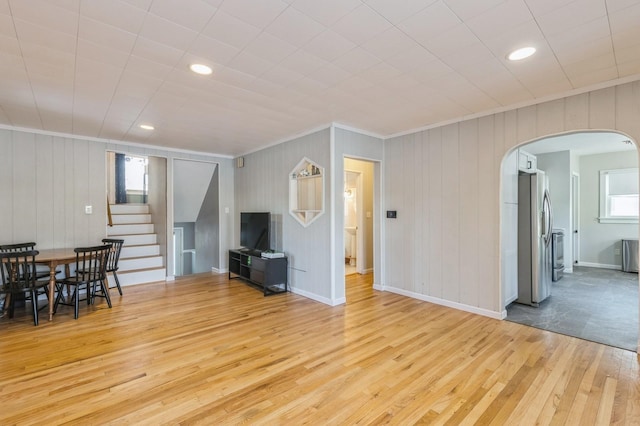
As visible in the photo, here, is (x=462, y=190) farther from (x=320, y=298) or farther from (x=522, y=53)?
(x=320, y=298)

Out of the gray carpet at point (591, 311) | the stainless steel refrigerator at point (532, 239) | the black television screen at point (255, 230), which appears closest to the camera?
the gray carpet at point (591, 311)

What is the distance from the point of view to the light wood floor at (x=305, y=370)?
202 centimetres

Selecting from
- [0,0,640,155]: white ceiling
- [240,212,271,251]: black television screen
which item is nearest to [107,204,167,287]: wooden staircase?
[240,212,271,251]: black television screen

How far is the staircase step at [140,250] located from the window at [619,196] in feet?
32.2

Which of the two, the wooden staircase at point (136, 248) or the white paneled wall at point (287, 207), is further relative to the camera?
the wooden staircase at point (136, 248)

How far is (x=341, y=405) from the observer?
2098 mm

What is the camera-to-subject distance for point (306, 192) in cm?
500

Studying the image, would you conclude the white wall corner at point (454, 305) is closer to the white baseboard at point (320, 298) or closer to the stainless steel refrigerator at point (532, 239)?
the stainless steel refrigerator at point (532, 239)

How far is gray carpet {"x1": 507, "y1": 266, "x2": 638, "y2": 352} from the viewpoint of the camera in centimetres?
325

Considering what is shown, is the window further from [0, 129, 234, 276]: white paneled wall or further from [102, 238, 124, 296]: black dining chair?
[0, 129, 234, 276]: white paneled wall

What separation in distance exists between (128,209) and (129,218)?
40 centimetres

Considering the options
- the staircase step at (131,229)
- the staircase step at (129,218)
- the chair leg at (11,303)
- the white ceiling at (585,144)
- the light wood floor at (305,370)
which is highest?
the white ceiling at (585,144)

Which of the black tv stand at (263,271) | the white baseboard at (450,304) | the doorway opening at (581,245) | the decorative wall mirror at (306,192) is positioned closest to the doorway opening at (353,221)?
the white baseboard at (450,304)

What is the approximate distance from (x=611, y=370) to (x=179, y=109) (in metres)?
5.02
